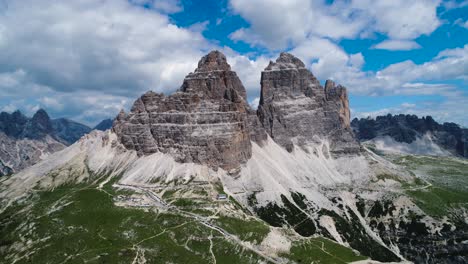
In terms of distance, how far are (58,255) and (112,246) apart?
26049 millimetres

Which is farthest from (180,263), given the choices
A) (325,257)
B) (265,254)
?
(325,257)

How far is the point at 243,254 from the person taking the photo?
195375 millimetres

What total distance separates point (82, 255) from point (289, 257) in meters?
104

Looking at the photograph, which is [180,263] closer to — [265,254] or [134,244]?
[134,244]

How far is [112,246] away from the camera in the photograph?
195 metres

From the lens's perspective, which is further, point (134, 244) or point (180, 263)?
point (134, 244)

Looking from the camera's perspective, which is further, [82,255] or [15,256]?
[15,256]

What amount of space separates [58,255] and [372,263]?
6256 inches

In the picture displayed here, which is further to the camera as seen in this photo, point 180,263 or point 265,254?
point 265,254

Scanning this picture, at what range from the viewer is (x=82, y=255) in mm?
186625

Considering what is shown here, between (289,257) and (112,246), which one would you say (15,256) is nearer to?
(112,246)

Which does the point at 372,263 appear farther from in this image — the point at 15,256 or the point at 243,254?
the point at 15,256

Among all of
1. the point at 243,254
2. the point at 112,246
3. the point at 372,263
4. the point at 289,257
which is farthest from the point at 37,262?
the point at 372,263

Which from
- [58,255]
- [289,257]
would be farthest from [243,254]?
[58,255]
